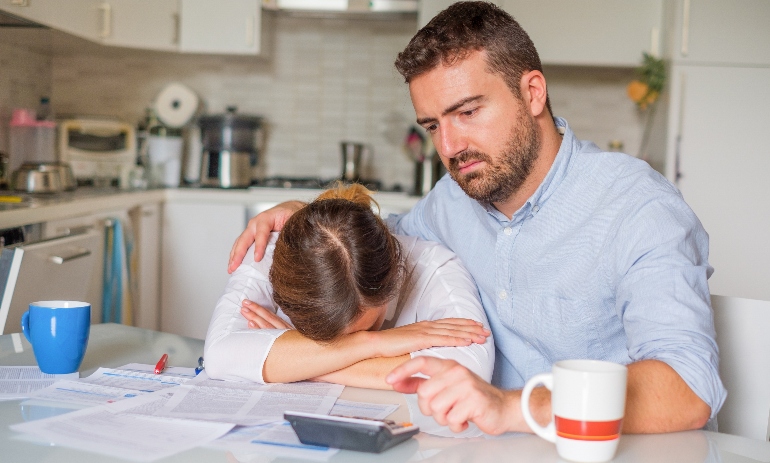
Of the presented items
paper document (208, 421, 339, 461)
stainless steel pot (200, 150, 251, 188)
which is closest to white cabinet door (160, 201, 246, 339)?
stainless steel pot (200, 150, 251, 188)

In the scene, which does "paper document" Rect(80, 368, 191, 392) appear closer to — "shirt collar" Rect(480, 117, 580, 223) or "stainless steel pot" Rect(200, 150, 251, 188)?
"shirt collar" Rect(480, 117, 580, 223)

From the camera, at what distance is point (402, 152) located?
4.44 meters

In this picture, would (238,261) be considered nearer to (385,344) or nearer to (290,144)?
(385,344)

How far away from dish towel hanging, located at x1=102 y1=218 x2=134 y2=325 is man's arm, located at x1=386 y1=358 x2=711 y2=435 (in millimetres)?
2530

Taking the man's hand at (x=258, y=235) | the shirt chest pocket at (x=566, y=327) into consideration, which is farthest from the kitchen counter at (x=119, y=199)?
the shirt chest pocket at (x=566, y=327)

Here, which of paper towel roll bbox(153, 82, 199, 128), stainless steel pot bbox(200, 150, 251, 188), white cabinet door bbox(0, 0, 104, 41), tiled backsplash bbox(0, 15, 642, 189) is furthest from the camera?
tiled backsplash bbox(0, 15, 642, 189)

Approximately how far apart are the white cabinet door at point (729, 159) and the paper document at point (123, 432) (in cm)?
324

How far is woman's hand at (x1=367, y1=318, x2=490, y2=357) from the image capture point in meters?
1.28

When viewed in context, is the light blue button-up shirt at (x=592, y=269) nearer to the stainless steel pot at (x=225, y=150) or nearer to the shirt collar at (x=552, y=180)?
the shirt collar at (x=552, y=180)

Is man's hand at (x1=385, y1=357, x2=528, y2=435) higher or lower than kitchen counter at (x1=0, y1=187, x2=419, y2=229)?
lower

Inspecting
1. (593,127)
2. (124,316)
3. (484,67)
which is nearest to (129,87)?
(124,316)

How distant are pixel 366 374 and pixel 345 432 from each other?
0.33 m

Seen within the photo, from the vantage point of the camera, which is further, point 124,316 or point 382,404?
point 124,316

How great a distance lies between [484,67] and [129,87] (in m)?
3.36
